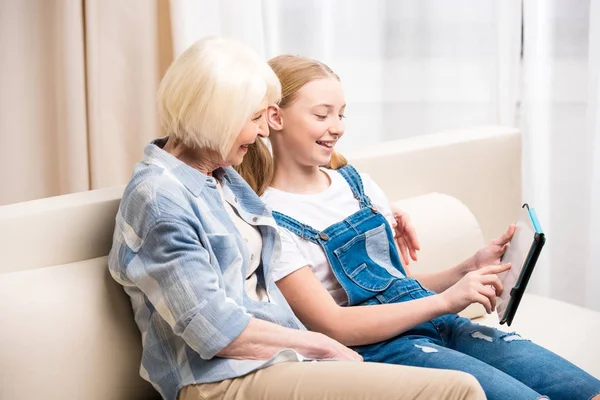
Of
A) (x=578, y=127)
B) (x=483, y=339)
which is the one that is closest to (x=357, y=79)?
(x=578, y=127)

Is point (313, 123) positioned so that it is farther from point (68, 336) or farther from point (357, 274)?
point (68, 336)

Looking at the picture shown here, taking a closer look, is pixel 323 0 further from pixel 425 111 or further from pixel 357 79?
pixel 425 111

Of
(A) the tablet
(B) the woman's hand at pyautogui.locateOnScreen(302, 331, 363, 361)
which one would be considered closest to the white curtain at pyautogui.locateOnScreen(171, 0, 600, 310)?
(A) the tablet

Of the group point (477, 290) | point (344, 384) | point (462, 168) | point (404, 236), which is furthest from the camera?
point (462, 168)

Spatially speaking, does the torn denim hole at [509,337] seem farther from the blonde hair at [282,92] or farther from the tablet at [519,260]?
the blonde hair at [282,92]

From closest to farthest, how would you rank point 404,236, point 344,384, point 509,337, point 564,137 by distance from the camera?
point 344,384 → point 509,337 → point 404,236 → point 564,137

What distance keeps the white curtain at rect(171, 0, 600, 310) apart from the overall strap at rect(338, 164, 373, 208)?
1.07m

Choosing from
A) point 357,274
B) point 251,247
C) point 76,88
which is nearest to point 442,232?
point 357,274

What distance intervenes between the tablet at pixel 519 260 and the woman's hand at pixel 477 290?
21 millimetres

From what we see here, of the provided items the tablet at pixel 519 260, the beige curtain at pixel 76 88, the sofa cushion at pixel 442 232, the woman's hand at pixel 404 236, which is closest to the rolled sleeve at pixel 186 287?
the tablet at pixel 519 260

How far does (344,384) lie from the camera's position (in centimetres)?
140

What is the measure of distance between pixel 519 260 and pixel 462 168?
83 cm

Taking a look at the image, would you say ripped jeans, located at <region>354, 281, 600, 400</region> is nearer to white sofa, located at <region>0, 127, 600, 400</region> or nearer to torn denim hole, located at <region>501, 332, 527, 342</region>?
torn denim hole, located at <region>501, 332, 527, 342</region>

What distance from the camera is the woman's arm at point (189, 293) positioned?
1.44m
